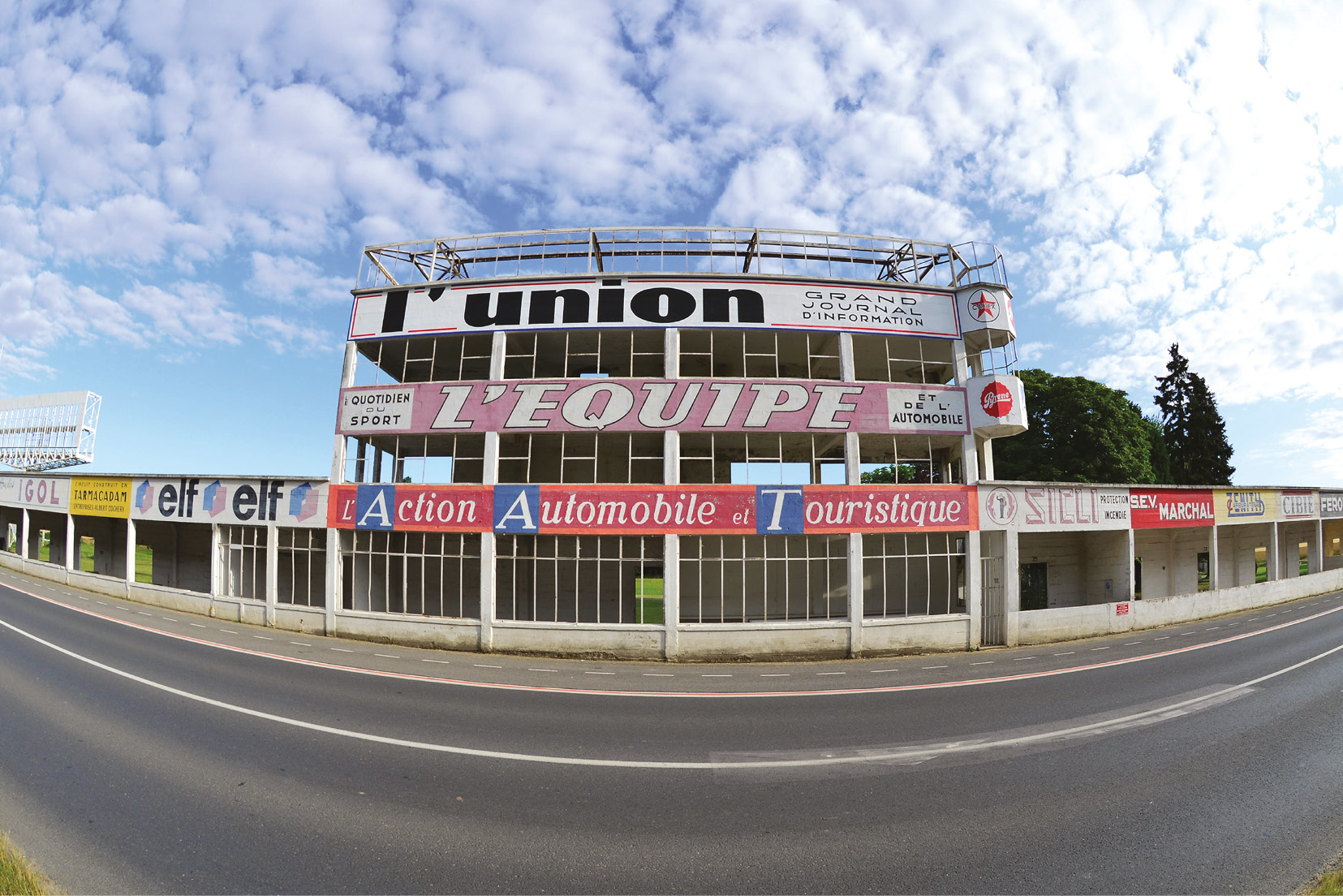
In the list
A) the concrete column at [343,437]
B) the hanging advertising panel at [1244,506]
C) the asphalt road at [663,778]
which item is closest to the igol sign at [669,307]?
the concrete column at [343,437]

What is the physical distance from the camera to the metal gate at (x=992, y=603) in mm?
17859

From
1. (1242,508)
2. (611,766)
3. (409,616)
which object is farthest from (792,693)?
(1242,508)

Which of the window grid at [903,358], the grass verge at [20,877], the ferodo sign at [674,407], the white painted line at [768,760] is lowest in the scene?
the white painted line at [768,760]

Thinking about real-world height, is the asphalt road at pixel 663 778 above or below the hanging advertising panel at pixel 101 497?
below

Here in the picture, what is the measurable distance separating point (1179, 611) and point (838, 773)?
78.5ft

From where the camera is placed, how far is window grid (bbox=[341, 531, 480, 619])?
1828cm

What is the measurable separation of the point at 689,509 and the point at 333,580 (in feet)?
42.5

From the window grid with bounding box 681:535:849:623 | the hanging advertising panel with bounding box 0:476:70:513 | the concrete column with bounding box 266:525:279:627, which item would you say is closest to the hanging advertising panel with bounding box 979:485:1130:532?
the window grid with bounding box 681:535:849:623

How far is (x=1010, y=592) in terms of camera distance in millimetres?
17844

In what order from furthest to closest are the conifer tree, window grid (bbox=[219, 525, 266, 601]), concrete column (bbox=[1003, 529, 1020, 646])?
the conifer tree < window grid (bbox=[219, 525, 266, 601]) < concrete column (bbox=[1003, 529, 1020, 646])

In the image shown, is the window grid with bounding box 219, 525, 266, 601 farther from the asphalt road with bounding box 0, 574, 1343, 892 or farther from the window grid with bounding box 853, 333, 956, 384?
the window grid with bounding box 853, 333, 956, 384

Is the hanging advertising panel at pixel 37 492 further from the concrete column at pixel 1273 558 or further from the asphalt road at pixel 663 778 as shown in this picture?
the concrete column at pixel 1273 558

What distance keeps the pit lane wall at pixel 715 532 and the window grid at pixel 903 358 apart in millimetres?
4899

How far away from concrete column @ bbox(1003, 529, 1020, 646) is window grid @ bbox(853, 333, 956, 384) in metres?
6.23
